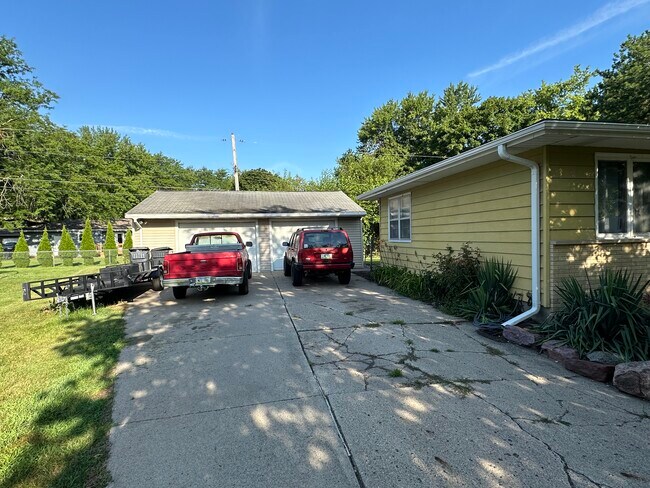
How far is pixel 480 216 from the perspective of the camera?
7.25m

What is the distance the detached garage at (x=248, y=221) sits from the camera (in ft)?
46.9

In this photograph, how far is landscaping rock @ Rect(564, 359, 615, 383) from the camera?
376cm

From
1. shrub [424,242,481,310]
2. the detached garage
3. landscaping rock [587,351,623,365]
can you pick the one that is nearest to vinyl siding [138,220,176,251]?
the detached garage

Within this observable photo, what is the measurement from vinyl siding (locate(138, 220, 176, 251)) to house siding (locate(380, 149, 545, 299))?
9707 mm

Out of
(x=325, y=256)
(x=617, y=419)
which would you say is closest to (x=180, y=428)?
(x=617, y=419)

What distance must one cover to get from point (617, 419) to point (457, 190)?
5776 mm

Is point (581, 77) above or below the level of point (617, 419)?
above

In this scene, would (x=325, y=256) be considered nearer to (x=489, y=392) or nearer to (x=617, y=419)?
(x=489, y=392)

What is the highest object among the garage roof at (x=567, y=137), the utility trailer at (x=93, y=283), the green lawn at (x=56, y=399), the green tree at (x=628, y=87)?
the green tree at (x=628, y=87)

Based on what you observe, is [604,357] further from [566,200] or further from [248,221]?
[248,221]

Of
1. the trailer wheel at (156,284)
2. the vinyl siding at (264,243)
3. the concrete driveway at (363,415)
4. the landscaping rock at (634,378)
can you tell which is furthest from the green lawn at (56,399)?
the vinyl siding at (264,243)

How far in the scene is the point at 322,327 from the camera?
589 cm

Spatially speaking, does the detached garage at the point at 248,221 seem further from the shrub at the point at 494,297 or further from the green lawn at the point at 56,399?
the shrub at the point at 494,297

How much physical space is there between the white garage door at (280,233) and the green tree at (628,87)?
62.0 feet
